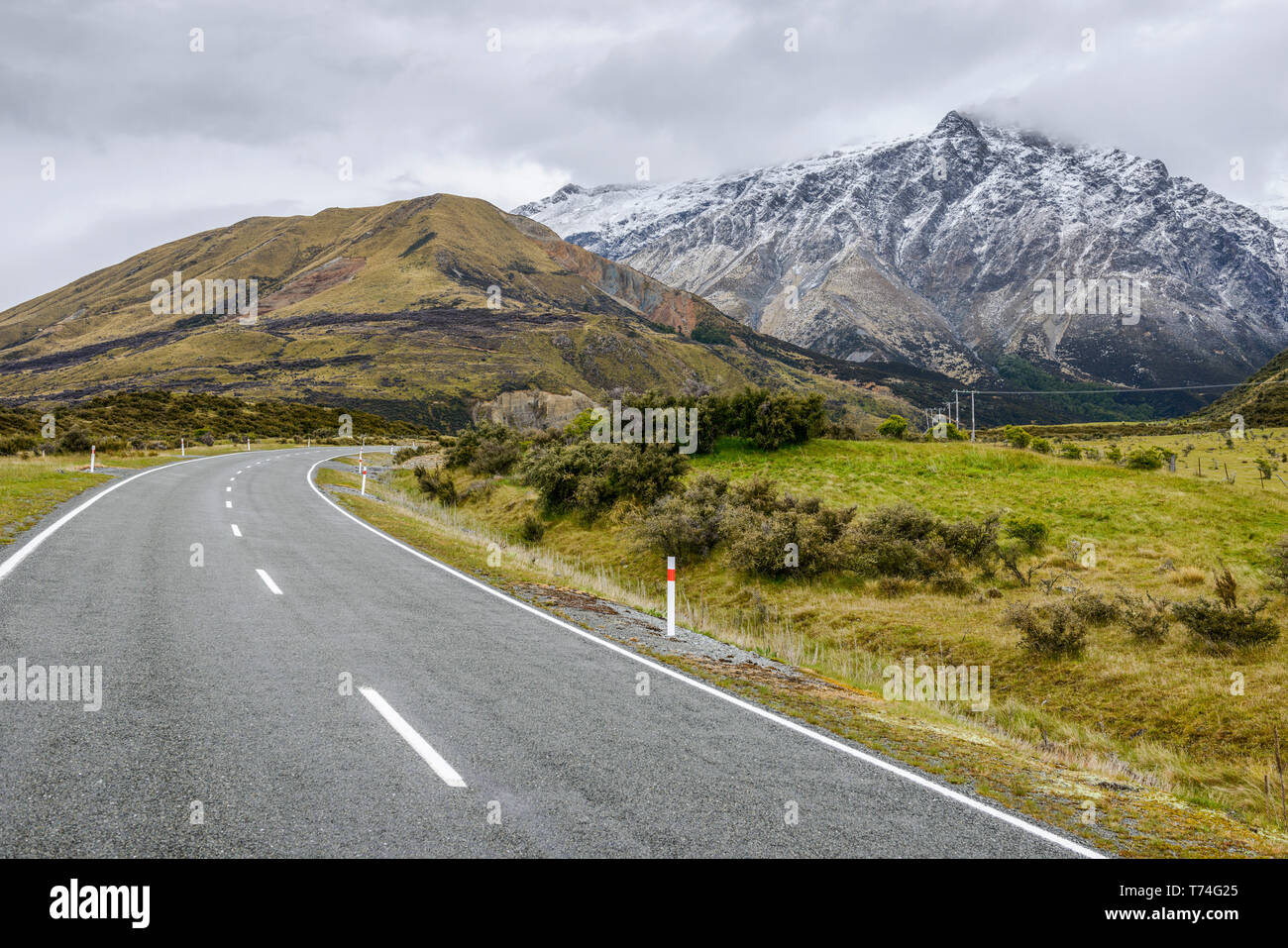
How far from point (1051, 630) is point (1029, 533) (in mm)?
6953

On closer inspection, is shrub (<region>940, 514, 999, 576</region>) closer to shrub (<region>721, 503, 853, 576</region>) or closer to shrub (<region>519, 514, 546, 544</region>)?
shrub (<region>721, 503, 853, 576</region>)

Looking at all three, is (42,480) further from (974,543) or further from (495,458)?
(974,543)

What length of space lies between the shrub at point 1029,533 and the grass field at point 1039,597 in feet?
1.00

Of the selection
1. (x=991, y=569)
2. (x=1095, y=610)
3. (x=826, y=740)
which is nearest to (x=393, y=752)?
(x=826, y=740)

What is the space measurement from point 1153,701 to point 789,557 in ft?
28.4

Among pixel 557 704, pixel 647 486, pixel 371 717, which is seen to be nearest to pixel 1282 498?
pixel 647 486

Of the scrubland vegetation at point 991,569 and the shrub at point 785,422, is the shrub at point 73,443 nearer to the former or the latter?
the scrubland vegetation at point 991,569

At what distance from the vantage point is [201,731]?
205 inches

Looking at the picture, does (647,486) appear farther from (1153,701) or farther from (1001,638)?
(1153,701)

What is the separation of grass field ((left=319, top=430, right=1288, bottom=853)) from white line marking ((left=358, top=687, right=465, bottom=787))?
4828mm

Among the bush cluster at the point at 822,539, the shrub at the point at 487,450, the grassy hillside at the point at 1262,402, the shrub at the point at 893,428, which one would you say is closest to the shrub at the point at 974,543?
the bush cluster at the point at 822,539

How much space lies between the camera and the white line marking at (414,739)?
473 cm
